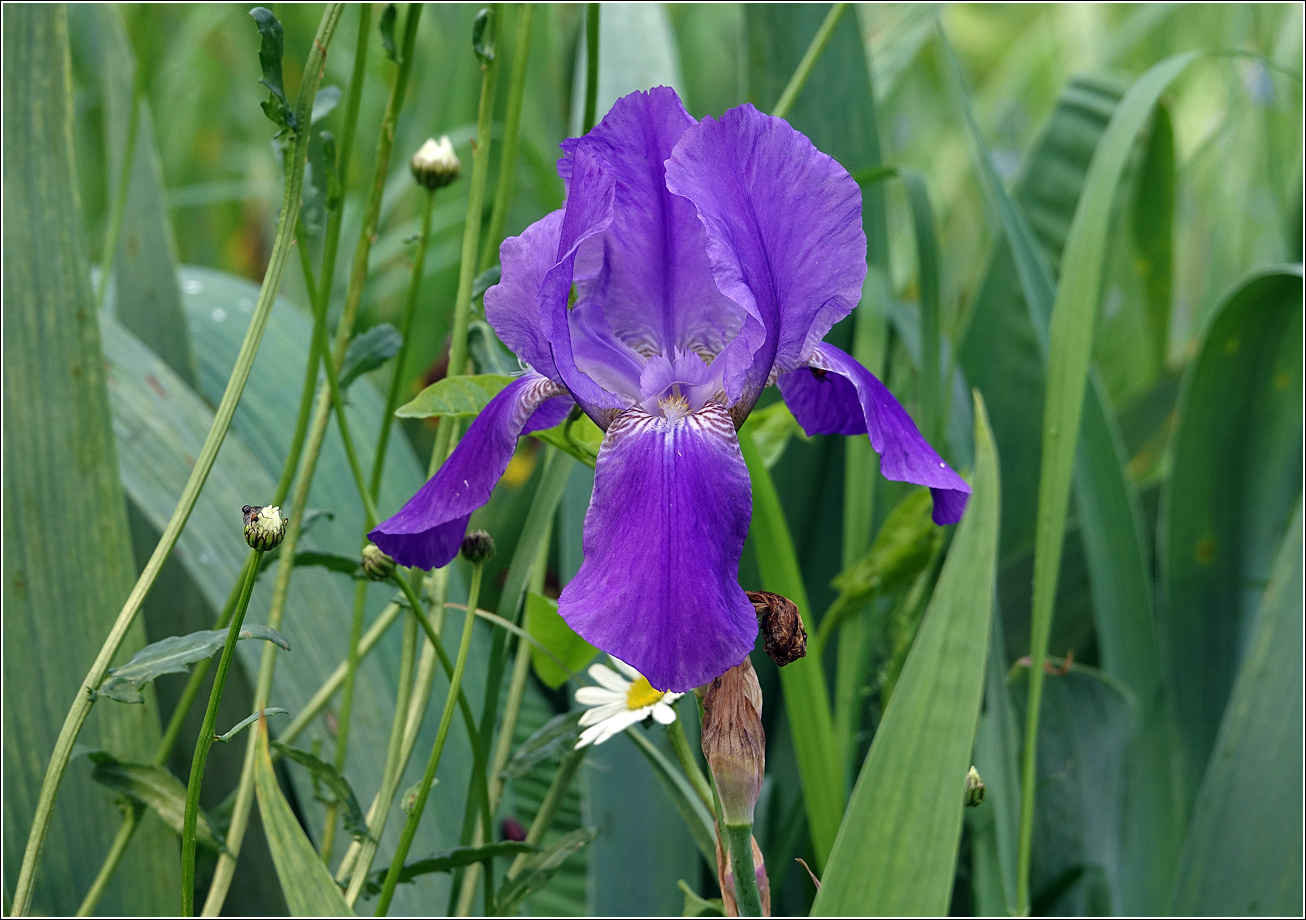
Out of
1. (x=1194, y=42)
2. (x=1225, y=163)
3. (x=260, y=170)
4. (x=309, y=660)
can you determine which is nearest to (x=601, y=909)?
(x=309, y=660)

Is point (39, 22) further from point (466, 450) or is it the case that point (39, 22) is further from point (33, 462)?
point (466, 450)

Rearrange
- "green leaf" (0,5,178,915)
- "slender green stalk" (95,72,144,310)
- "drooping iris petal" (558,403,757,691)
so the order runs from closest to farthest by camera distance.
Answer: "drooping iris petal" (558,403,757,691) → "green leaf" (0,5,178,915) → "slender green stalk" (95,72,144,310)

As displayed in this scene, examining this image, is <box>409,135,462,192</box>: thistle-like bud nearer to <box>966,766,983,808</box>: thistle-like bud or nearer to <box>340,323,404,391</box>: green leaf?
<box>340,323,404,391</box>: green leaf

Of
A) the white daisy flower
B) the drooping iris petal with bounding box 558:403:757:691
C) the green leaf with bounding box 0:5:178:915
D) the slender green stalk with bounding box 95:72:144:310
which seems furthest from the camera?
the slender green stalk with bounding box 95:72:144:310

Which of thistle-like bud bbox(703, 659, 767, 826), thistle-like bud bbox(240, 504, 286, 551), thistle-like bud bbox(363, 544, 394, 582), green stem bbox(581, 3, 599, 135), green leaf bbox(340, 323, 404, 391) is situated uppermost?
green stem bbox(581, 3, 599, 135)

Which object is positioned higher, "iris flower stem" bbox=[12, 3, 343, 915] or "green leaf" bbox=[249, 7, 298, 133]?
"green leaf" bbox=[249, 7, 298, 133]

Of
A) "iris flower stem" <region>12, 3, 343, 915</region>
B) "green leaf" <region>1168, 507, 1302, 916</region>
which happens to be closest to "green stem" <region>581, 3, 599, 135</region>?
"iris flower stem" <region>12, 3, 343, 915</region>
